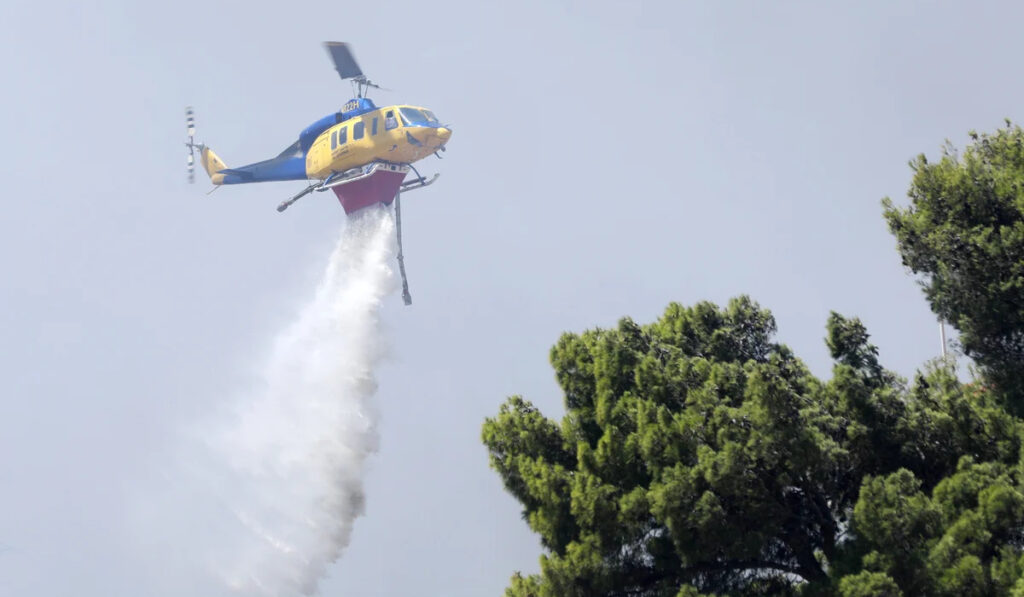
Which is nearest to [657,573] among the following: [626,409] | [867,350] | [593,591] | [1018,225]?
[593,591]

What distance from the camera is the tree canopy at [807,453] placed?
27.8 metres

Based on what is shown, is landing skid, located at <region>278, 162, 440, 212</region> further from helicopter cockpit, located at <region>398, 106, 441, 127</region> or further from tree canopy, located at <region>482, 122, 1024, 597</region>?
tree canopy, located at <region>482, 122, 1024, 597</region>

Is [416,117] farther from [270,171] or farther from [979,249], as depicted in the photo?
[979,249]

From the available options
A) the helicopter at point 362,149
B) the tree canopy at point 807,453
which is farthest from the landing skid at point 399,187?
the tree canopy at point 807,453

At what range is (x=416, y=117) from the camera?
72.2m

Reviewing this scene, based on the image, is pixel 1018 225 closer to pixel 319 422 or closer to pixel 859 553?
pixel 859 553

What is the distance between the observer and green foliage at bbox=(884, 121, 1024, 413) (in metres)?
30.4

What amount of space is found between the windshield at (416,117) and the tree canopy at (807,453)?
40.6m

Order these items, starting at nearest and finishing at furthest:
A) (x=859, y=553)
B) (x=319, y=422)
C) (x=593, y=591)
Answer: (x=859, y=553) < (x=593, y=591) < (x=319, y=422)

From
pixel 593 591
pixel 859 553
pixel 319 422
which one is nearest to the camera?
pixel 859 553

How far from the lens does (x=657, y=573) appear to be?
30625 mm

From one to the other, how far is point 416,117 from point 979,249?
146 feet

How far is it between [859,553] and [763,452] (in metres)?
2.56

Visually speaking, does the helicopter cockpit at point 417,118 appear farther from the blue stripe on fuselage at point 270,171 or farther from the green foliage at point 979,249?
the green foliage at point 979,249
